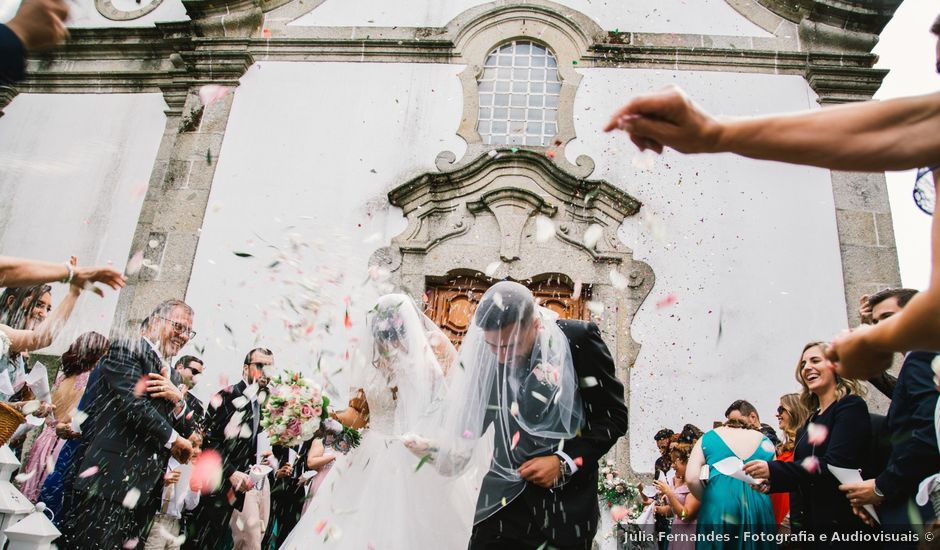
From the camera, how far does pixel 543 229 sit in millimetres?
8258

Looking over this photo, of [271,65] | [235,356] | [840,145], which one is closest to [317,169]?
[271,65]

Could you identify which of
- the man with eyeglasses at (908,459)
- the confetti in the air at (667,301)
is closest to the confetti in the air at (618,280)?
the confetti in the air at (667,301)

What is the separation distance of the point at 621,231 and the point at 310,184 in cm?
410

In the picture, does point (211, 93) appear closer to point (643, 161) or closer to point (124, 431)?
point (643, 161)

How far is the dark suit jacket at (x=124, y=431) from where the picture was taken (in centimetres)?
392

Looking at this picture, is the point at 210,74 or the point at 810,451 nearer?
the point at 810,451

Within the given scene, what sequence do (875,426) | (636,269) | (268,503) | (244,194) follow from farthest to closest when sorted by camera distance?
1. (244,194)
2. (636,269)
3. (268,503)
4. (875,426)

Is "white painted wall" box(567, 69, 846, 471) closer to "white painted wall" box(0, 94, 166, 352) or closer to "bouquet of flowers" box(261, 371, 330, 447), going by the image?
"bouquet of flowers" box(261, 371, 330, 447)

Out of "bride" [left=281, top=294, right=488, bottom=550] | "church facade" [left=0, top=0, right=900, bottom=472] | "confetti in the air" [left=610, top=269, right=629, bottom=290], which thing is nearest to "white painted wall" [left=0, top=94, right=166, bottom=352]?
"church facade" [left=0, top=0, right=900, bottom=472]

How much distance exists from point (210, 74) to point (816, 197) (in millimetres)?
8463

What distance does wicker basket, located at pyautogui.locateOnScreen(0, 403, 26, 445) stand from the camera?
3.47m

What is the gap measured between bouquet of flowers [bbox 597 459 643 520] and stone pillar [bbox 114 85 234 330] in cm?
560

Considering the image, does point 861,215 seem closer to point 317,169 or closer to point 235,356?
point 317,169

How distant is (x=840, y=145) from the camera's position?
144 cm
